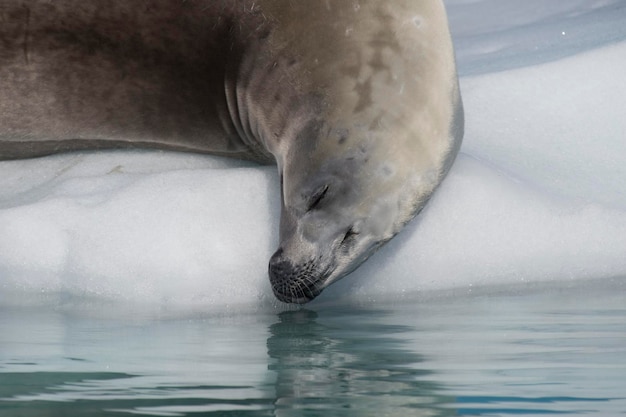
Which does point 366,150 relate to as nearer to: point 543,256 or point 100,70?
point 543,256

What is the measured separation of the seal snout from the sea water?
0.07 m

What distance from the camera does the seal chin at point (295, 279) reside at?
3.55m

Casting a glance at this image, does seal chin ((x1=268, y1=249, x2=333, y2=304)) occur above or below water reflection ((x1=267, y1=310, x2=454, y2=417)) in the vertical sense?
above

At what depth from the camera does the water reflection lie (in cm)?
229

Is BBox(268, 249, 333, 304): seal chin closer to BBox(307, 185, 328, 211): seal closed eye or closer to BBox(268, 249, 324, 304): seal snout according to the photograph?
BBox(268, 249, 324, 304): seal snout

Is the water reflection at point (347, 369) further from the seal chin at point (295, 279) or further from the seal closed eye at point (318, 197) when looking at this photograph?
the seal closed eye at point (318, 197)

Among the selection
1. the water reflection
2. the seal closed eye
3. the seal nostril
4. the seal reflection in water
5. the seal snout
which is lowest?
the water reflection

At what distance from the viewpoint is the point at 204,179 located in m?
4.00

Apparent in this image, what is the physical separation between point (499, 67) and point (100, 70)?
168 centimetres

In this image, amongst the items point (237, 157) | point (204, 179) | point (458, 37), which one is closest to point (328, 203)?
point (204, 179)

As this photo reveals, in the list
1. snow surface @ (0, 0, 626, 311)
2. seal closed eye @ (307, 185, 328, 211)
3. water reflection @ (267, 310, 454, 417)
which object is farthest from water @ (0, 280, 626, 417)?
seal closed eye @ (307, 185, 328, 211)

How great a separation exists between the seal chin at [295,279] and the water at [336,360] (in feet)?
0.18

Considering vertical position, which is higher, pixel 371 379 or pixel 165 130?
pixel 165 130

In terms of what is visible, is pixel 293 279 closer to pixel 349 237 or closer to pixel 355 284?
pixel 349 237
